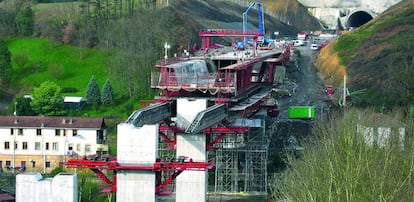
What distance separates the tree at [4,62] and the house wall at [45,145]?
10.4m

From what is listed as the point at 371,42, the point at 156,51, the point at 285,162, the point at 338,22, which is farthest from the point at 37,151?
the point at 338,22

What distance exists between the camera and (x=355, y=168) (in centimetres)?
2644

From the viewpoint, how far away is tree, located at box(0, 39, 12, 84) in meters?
56.0

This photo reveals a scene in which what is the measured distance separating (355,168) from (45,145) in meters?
23.2

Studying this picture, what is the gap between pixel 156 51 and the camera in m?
53.1

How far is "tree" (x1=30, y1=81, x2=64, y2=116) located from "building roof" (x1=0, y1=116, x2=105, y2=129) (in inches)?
105

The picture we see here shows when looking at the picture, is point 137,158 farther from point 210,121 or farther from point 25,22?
point 25,22

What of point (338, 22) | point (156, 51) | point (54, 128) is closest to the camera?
point (54, 128)

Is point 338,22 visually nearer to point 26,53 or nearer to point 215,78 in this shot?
point 26,53

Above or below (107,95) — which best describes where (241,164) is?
below

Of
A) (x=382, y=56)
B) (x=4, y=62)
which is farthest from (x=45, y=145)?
(x=382, y=56)

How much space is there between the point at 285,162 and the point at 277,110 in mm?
7959

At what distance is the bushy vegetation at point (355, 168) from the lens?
24.9 meters

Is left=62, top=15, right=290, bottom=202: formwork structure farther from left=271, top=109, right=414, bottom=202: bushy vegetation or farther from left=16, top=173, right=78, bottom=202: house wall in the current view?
left=16, top=173, right=78, bottom=202: house wall
